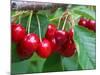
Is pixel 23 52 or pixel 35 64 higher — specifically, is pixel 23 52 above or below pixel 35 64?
above

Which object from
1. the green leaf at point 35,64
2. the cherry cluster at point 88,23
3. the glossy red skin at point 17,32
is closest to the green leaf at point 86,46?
the cherry cluster at point 88,23

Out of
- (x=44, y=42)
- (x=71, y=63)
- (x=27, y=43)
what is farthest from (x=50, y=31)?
(x=71, y=63)

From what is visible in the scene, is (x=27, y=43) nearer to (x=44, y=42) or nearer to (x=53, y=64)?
(x=44, y=42)

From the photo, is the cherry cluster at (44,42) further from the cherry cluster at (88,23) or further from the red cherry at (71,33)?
the cherry cluster at (88,23)

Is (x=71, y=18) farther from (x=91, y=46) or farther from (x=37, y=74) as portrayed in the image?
(x=37, y=74)

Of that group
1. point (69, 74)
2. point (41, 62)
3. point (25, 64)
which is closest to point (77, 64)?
point (69, 74)

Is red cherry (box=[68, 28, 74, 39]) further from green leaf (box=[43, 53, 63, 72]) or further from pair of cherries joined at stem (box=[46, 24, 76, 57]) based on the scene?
green leaf (box=[43, 53, 63, 72])

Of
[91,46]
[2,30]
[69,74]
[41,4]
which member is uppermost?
[41,4]
